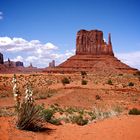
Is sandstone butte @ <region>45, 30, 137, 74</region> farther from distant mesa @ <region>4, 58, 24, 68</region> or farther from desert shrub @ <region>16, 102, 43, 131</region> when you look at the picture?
desert shrub @ <region>16, 102, 43, 131</region>

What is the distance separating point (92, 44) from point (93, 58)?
15.1 meters

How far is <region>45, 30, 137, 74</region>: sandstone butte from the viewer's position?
309ft

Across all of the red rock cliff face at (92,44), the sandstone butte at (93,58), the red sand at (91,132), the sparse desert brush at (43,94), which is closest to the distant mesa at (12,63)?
the red rock cliff face at (92,44)

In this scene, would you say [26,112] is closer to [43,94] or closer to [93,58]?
[43,94]

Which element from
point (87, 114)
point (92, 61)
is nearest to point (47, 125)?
point (87, 114)

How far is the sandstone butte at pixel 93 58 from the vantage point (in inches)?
3708

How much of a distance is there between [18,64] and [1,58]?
61546 millimetres

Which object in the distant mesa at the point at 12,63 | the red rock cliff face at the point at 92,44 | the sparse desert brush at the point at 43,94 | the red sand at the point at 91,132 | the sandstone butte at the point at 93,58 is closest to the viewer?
the red sand at the point at 91,132

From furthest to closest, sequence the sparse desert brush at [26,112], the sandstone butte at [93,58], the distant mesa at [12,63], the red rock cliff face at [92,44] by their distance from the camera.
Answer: the distant mesa at [12,63] < the red rock cliff face at [92,44] < the sandstone butte at [93,58] < the sparse desert brush at [26,112]

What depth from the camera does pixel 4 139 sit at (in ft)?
32.4

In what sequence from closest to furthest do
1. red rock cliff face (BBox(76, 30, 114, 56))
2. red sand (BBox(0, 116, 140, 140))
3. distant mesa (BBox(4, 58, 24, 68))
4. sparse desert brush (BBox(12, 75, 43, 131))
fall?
red sand (BBox(0, 116, 140, 140)) < sparse desert brush (BBox(12, 75, 43, 131)) < red rock cliff face (BBox(76, 30, 114, 56)) < distant mesa (BBox(4, 58, 24, 68))

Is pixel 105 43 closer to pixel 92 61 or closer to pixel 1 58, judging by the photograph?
pixel 92 61

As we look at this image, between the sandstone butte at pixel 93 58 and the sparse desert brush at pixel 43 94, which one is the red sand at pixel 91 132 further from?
the sandstone butte at pixel 93 58

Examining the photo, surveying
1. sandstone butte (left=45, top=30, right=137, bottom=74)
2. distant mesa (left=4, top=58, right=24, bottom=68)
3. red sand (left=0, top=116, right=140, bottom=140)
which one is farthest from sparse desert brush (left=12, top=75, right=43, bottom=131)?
distant mesa (left=4, top=58, right=24, bottom=68)
